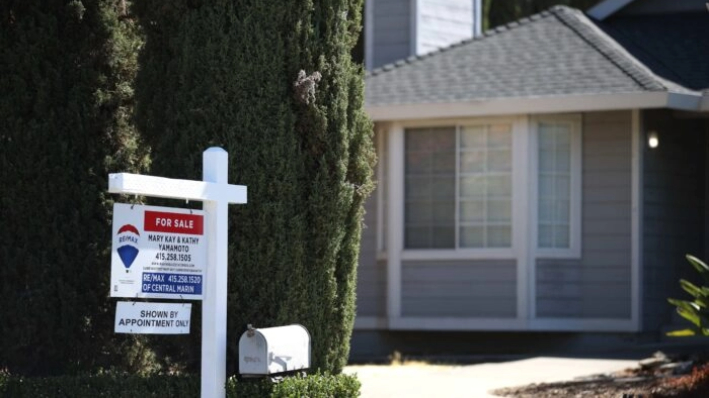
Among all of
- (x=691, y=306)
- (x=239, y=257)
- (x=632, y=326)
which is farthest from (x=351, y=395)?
(x=632, y=326)

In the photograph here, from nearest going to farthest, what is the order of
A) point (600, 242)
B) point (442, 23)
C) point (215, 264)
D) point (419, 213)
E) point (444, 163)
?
1. point (215, 264)
2. point (600, 242)
3. point (444, 163)
4. point (419, 213)
5. point (442, 23)

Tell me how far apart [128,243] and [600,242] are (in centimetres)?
825

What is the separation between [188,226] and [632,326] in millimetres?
7851

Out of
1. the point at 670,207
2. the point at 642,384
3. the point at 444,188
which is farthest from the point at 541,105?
the point at 642,384

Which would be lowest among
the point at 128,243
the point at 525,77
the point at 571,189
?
the point at 128,243

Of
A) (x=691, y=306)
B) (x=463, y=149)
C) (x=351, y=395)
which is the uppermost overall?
(x=463, y=149)

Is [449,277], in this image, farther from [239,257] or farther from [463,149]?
[239,257]

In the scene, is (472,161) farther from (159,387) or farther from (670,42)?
(159,387)

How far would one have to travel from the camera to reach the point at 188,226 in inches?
302

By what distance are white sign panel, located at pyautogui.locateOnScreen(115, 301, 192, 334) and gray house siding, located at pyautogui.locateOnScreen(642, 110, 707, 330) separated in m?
7.94

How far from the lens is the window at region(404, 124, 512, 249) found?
581 inches

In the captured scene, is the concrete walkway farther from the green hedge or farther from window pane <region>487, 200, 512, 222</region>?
window pane <region>487, 200, 512, 222</region>

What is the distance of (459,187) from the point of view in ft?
49.2

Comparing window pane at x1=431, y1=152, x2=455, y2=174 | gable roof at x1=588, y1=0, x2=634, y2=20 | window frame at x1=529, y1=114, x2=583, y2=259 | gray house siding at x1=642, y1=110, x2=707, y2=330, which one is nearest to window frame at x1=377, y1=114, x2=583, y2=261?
window frame at x1=529, y1=114, x2=583, y2=259
